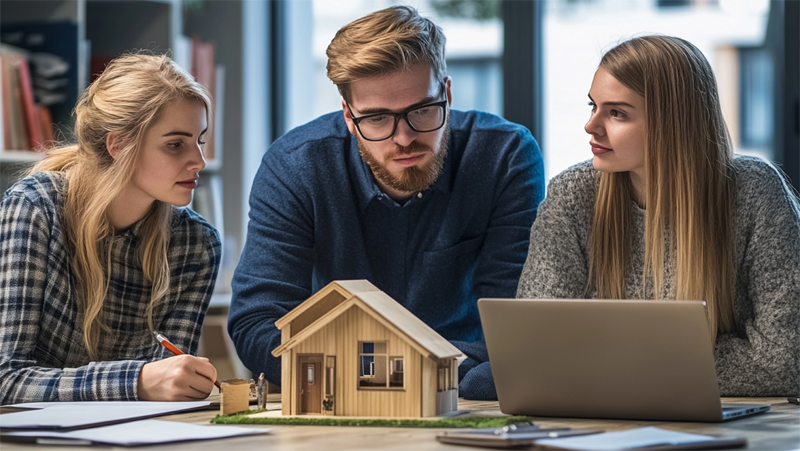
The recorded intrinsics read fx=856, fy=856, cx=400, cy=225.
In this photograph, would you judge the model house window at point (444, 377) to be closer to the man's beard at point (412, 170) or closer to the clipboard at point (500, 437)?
the clipboard at point (500, 437)

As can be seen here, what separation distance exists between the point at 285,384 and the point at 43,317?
691 mm

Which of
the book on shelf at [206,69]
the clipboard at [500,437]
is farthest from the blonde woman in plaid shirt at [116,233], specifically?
the book on shelf at [206,69]

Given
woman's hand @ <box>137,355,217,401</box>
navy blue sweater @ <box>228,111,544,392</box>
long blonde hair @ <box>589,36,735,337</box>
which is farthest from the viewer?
navy blue sweater @ <box>228,111,544,392</box>

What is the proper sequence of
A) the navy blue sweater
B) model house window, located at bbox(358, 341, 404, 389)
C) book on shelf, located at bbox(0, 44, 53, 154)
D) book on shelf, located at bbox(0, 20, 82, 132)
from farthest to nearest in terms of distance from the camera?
book on shelf, located at bbox(0, 20, 82, 132), book on shelf, located at bbox(0, 44, 53, 154), the navy blue sweater, model house window, located at bbox(358, 341, 404, 389)

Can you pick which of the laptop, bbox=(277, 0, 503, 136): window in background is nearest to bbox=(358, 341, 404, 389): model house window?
the laptop

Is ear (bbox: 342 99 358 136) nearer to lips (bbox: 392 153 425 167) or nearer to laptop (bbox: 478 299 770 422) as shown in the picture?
lips (bbox: 392 153 425 167)

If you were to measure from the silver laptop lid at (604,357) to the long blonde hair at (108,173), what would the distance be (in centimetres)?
90

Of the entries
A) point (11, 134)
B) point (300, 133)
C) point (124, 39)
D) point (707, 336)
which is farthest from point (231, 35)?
point (707, 336)

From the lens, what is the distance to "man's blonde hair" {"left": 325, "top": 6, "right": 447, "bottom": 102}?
5.74ft

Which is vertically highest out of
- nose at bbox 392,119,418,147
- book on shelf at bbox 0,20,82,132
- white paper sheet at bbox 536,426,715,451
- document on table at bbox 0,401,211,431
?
book on shelf at bbox 0,20,82,132

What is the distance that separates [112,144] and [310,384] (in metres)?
0.85

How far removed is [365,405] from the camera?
119 cm

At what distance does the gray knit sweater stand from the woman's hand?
63 cm

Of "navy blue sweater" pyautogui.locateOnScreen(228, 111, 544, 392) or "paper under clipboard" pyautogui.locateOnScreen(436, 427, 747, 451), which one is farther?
"navy blue sweater" pyautogui.locateOnScreen(228, 111, 544, 392)
